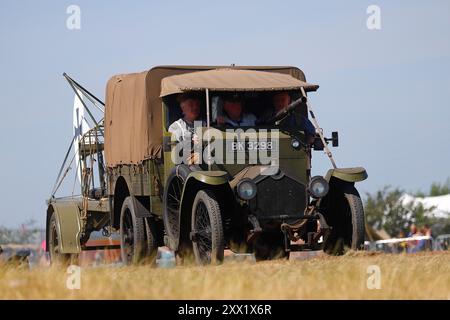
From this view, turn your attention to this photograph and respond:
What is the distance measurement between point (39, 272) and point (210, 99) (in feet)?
14.9

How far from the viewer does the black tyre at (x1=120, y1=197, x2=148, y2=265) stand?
1738cm

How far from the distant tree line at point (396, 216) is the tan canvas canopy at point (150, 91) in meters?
37.2

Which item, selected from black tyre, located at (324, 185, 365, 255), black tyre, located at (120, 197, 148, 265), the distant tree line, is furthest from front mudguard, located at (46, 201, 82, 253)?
the distant tree line

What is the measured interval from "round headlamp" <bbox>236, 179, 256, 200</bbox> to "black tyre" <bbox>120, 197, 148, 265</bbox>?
7.22 ft

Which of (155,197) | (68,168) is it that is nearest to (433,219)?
(68,168)

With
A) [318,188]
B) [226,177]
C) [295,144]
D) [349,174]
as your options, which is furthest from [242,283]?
[295,144]

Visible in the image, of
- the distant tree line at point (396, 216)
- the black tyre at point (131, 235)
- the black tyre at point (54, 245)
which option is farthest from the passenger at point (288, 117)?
the distant tree line at point (396, 216)

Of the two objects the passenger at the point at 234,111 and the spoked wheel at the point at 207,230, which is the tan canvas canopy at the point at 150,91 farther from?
the spoked wheel at the point at 207,230

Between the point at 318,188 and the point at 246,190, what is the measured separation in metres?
0.94

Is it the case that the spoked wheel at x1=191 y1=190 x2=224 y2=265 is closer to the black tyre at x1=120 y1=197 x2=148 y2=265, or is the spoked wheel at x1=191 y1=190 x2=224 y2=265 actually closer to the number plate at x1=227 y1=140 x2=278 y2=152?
the number plate at x1=227 y1=140 x2=278 y2=152
